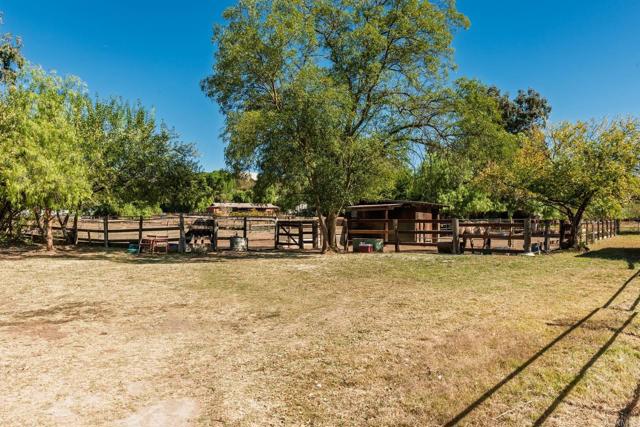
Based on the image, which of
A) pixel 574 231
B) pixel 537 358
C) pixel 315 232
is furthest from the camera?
pixel 315 232

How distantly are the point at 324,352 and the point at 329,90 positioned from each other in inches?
475

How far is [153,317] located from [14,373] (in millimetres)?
2640

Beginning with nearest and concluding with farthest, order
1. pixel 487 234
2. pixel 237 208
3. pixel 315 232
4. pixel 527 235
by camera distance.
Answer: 1. pixel 527 235
2. pixel 487 234
3. pixel 315 232
4. pixel 237 208

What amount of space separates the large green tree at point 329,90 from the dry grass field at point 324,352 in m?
7.22

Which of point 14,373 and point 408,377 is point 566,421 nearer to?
point 408,377

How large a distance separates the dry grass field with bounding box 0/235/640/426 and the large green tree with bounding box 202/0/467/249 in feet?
23.7

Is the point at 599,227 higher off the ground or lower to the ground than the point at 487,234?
higher

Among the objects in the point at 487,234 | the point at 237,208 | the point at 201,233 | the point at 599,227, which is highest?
the point at 237,208

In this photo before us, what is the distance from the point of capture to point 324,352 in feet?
17.4

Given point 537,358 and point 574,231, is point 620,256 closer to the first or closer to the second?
point 574,231

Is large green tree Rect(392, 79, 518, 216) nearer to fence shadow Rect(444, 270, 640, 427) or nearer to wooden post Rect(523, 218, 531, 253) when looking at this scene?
wooden post Rect(523, 218, 531, 253)

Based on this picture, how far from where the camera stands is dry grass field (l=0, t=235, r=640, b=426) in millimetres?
3785

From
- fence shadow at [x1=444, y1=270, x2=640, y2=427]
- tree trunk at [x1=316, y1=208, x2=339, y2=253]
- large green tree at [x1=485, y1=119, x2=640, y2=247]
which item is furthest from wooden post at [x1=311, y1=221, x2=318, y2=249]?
fence shadow at [x1=444, y1=270, x2=640, y2=427]

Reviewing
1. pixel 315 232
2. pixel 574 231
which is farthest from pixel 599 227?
pixel 315 232
